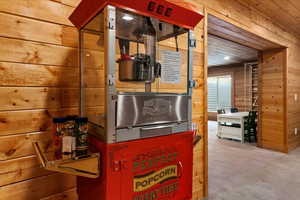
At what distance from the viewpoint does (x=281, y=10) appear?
2.97m

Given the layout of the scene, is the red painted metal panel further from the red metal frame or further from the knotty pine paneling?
the red metal frame

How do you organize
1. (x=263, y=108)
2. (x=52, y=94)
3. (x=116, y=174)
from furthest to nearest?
(x=263, y=108) → (x=52, y=94) → (x=116, y=174)

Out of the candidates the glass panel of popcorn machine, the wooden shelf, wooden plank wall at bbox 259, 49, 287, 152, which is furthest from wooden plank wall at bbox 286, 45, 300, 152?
the wooden shelf

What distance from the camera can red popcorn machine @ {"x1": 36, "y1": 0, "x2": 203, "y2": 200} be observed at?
3.17 feet

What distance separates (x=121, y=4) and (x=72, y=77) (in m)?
0.62

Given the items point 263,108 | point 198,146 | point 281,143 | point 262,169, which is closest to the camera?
point 198,146

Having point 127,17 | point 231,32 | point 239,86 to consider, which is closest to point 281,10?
point 231,32

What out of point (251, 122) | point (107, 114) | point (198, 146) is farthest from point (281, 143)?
point (107, 114)

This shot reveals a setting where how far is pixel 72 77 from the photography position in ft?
4.31

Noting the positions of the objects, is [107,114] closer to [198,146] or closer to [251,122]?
[198,146]

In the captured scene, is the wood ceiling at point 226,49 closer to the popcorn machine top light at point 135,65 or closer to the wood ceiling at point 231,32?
the wood ceiling at point 231,32

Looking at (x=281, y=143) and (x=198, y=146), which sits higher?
(x=198, y=146)

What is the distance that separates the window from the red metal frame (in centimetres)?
760

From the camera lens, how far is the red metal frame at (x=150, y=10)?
98cm
